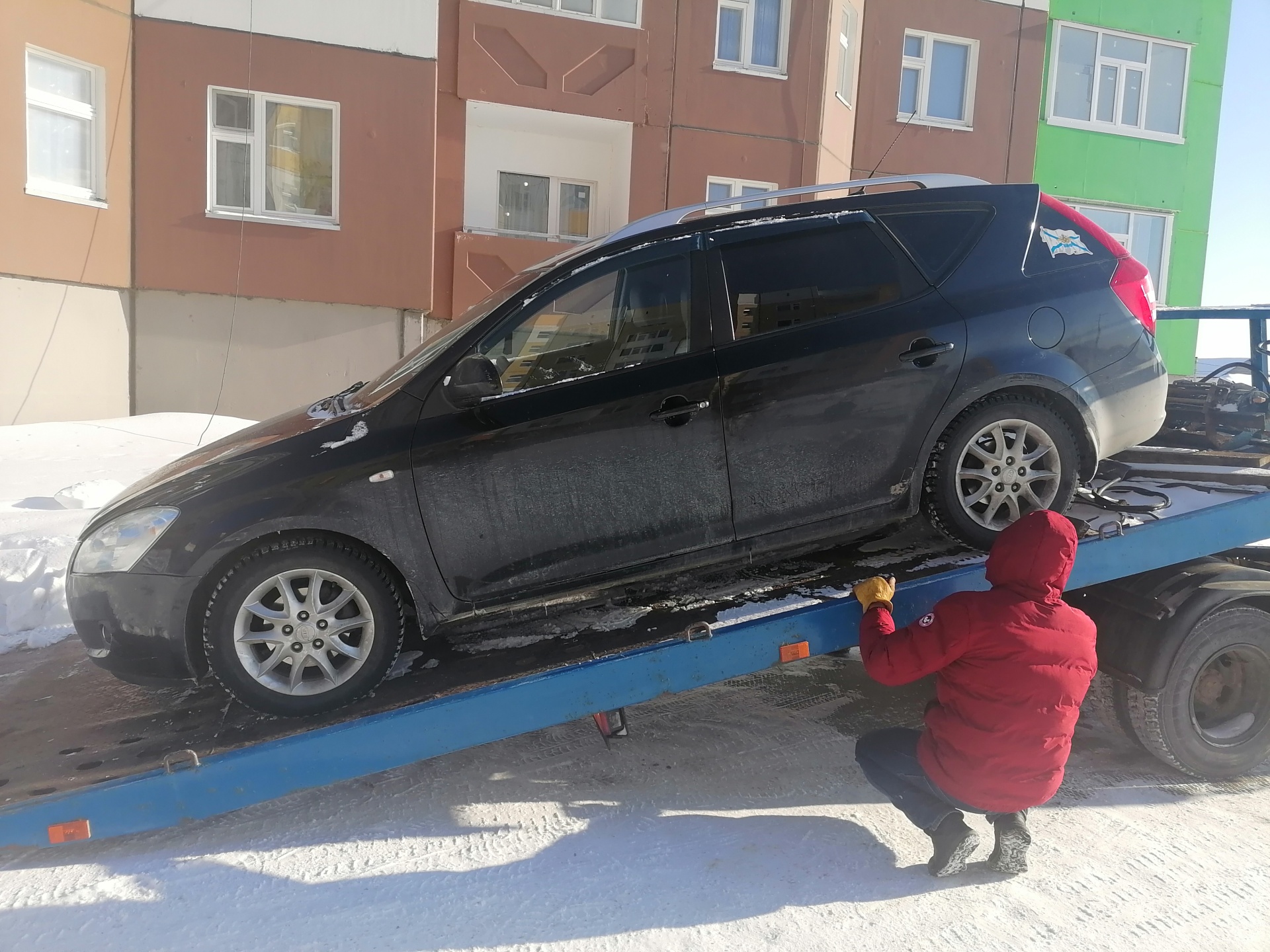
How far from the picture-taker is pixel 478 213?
12.9 metres

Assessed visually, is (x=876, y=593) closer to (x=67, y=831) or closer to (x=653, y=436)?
(x=653, y=436)

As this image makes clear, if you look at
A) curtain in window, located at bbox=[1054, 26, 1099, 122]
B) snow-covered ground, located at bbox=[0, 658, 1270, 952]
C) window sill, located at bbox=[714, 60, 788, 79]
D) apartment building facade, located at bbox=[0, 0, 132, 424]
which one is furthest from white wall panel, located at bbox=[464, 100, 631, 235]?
snow-covered ground, located at bbox=[0, 658, 1270, 952]

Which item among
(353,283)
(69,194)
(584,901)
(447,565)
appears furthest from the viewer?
(353,283)

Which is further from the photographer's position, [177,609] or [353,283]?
[353,283]

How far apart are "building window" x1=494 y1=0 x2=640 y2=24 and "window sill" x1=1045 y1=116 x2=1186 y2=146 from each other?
8.35 metres

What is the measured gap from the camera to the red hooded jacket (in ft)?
9.98

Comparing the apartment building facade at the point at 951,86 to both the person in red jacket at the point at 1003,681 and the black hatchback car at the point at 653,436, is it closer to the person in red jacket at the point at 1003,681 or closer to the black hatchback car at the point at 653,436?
the black hatchback car at the point at 653,436

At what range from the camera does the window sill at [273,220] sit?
10.8 m

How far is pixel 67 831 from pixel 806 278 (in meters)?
3.50

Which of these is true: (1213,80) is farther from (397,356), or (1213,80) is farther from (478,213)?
(397,356)

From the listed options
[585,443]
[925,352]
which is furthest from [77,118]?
[925,352]

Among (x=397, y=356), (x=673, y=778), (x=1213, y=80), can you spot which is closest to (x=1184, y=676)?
(x=673, y=778)

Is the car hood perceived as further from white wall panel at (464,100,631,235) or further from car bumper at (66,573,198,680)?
white wall panel at (464,100,631,235)

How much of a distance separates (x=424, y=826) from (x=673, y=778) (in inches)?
42.2
